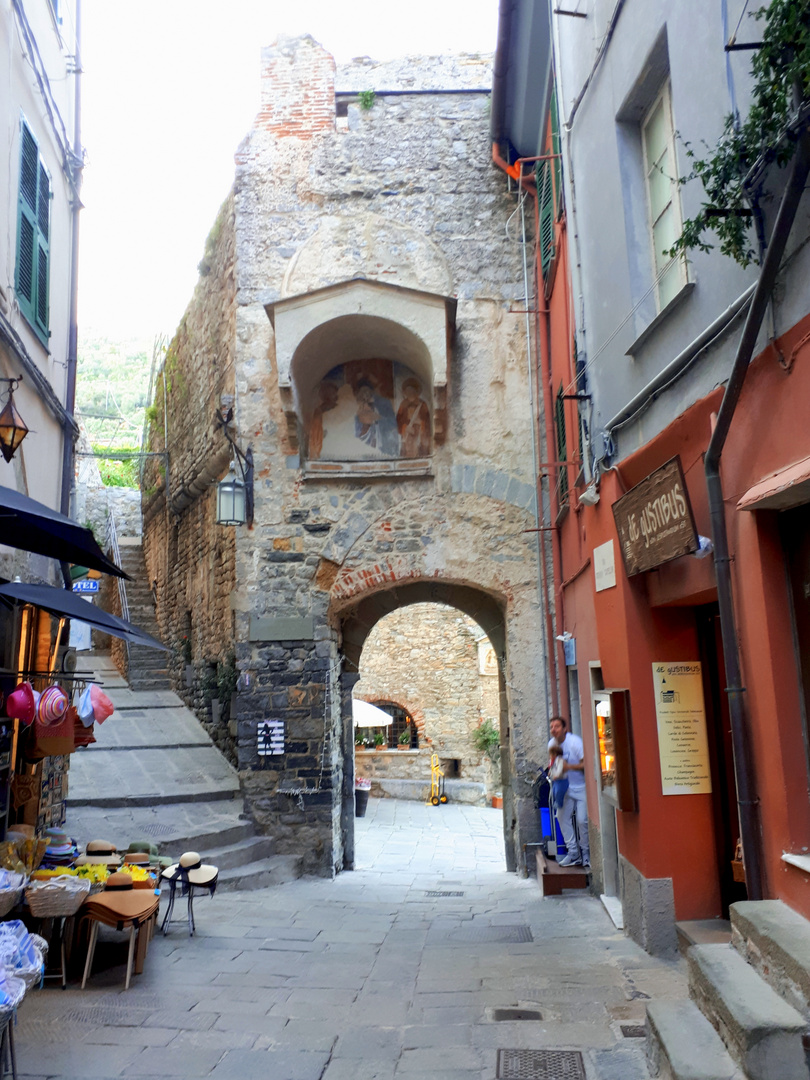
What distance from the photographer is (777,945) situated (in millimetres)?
3002

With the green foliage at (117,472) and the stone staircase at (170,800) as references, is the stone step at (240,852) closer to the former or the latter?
the stone staircase at (170,800)

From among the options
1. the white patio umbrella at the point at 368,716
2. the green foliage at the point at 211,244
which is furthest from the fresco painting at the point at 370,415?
the white patio umbrella at the point at 368,716

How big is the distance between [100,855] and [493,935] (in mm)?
2782

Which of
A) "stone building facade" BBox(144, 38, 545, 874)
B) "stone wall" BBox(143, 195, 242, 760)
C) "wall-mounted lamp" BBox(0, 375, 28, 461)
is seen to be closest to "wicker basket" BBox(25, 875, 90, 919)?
"wall-mounted lamp" BBox(0, 375, 28, 461)

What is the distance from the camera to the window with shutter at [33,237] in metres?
6.75

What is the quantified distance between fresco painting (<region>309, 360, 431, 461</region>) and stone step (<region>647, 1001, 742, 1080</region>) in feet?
23.9

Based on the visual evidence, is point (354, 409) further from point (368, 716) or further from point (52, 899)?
point (368, 716)

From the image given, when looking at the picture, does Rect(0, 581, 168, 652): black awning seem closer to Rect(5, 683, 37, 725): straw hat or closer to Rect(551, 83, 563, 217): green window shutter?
Rect(5, 683, 37, 725): straw hat

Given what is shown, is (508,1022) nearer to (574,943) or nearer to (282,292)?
(574,943)

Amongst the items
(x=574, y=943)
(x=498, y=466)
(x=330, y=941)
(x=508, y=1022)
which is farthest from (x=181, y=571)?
(x=508, y=1022)

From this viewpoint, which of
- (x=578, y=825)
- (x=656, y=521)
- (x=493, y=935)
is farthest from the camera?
(x=578, y=825)

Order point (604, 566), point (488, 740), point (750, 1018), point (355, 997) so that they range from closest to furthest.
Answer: point (750, 1018) → point (355, 997) → point (604, 566) → point (488, 740)

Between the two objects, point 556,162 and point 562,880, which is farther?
point 556,162

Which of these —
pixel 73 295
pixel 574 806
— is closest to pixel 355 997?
pixel 574 806
